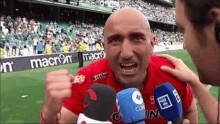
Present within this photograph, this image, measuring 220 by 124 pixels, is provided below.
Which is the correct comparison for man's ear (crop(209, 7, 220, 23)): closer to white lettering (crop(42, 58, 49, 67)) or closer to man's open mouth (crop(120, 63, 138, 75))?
man's open mouth (crop(120, 63, 138, 75))

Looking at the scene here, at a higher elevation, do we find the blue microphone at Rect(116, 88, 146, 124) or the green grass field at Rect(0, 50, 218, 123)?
the blue microphone at Rect(116, 88, 146, 124)

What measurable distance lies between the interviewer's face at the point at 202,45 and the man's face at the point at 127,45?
0.61 metres

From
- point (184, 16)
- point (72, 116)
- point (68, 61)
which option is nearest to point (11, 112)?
point (72, 116)

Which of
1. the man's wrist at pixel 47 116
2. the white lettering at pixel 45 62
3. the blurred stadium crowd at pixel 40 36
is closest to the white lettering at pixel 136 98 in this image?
the man's wrist at pixel 47 116

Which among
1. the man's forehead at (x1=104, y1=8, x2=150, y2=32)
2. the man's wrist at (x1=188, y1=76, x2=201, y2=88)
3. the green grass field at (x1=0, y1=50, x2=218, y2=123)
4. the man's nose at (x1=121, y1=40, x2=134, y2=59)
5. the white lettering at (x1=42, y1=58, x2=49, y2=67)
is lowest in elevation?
the white lettering at (x1=42, y1=58, x2=49, y2=67)

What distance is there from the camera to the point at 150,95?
82.7 inches

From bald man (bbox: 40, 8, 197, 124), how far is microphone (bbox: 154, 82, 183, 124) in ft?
1.00

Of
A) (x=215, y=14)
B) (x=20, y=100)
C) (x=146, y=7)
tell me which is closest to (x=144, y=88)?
(x=215, y=14)

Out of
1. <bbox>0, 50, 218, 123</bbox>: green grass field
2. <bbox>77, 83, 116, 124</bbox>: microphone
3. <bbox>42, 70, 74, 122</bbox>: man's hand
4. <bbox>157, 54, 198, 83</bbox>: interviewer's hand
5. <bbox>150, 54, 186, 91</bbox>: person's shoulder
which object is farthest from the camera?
<bbox>0, 50, 218, 123</bbox>: green grass field

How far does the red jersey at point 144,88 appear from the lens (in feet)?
6.85

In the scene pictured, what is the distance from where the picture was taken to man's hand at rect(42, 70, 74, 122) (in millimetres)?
1352

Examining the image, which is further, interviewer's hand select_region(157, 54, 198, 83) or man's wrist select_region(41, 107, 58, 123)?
interviewer's hand select_region(157, 54, 198, 83)

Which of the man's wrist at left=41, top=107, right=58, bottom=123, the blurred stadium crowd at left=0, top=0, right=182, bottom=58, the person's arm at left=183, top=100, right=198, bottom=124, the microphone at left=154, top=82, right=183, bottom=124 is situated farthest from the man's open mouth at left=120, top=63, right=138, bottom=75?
the blurred stadium crowd at left=0, top=0, right=182, bottom=58

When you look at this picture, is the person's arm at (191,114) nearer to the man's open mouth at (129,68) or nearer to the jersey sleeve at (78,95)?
the man's open mouth at (129,68)
